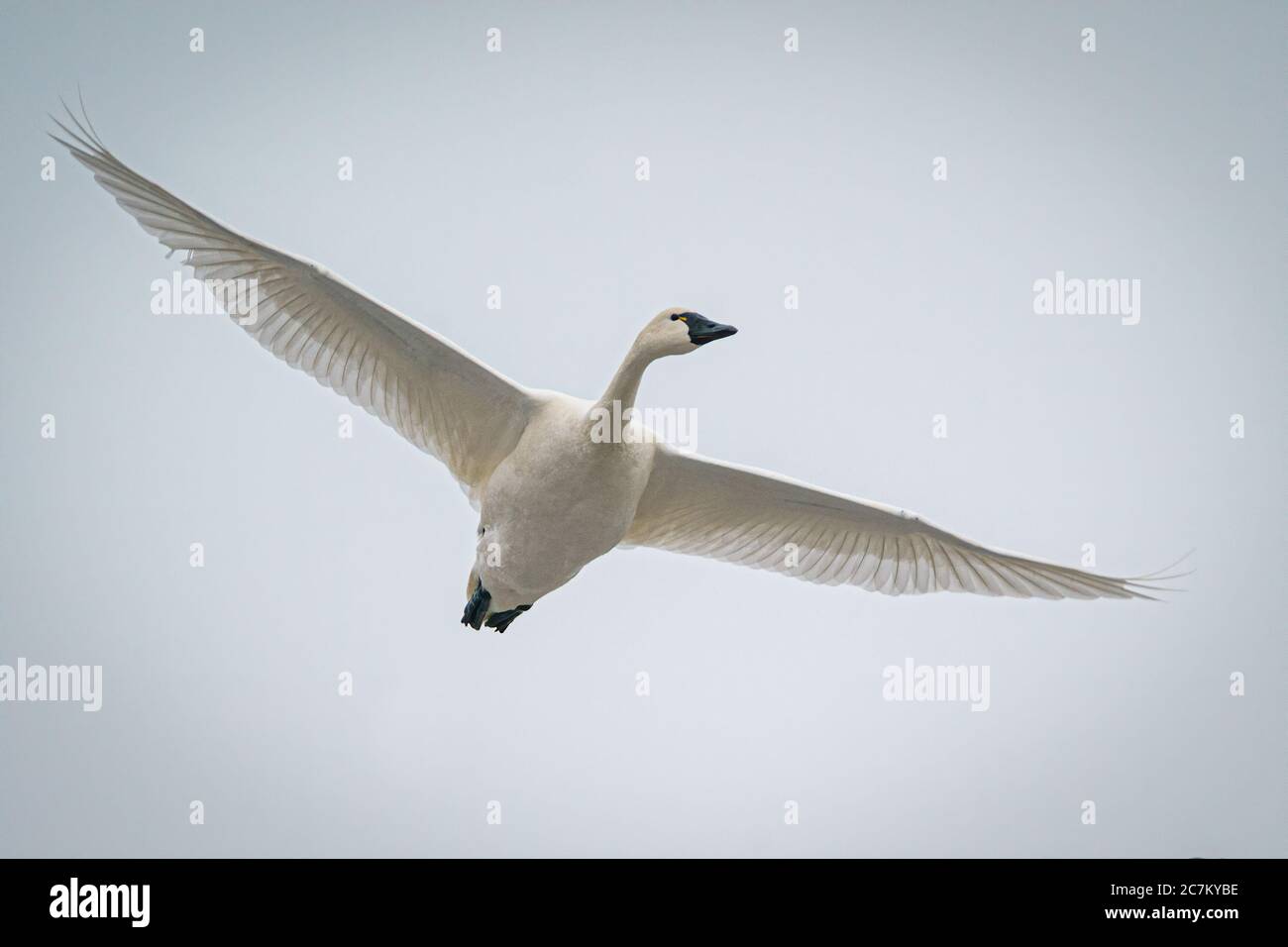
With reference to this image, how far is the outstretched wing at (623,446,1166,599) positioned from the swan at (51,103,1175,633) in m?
0.01

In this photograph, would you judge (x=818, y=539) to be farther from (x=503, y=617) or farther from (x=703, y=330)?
(x=503, y=617)

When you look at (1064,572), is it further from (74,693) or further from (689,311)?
(74,693)

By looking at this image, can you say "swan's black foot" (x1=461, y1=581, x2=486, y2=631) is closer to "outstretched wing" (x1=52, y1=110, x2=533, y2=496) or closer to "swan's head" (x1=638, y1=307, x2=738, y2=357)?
"outstretched wing" (x1=52, y1=110, x2=533, y2=496)

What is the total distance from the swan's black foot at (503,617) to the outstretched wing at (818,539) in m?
1.06

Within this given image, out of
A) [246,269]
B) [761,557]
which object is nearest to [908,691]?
[761,557]

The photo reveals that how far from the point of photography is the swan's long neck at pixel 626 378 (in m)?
10.3

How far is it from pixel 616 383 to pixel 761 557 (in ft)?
8.14

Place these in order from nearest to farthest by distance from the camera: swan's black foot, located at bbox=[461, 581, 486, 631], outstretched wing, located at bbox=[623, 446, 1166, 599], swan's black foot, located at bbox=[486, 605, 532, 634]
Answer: outstretched wing, located at bbox=[623, 446, 1166, 599] < swan's black foot, located at bbox=[461, 581, 486, 631] < swan's black foot, located at bbox=[486, 605, 532, 634]

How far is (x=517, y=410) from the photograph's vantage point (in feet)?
35.8

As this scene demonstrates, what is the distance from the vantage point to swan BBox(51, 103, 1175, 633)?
10.4 m

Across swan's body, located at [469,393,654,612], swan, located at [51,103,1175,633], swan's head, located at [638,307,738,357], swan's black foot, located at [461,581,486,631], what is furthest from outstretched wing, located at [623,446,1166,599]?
swan's black foot, located at [461,581,486,631]

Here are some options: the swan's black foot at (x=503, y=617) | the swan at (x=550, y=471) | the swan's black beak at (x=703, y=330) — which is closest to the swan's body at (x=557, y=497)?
the swan at (x=550, y=471)

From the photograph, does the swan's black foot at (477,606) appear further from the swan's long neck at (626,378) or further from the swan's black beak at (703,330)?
the swan's black beak at (703,330)

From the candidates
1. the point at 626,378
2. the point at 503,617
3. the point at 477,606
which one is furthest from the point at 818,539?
the point at 477,606
